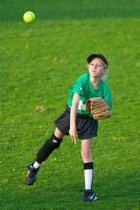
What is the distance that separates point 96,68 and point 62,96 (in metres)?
4.88

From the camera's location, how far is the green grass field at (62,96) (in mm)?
7371

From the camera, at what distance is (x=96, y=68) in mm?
6988

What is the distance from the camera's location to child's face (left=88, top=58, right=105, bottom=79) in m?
6.98

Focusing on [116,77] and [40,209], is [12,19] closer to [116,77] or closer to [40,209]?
[116,77]

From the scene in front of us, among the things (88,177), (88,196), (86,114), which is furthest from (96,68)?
(88,196)

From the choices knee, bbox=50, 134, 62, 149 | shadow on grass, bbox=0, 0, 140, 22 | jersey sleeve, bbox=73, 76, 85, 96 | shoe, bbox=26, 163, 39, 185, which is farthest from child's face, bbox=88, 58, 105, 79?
Answer: shadow on grass, bbox=0, 0, 140, 22

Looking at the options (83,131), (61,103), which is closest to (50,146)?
(83,131)

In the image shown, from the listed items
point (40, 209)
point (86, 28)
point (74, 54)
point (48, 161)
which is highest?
point (86, 28)

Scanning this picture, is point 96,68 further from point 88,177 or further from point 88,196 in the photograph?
point 88,196

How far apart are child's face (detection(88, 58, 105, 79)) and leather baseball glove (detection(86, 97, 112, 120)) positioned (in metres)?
0.27

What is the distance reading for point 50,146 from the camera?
24.7ft

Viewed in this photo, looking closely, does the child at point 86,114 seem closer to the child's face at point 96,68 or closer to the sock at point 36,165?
the child's face at point 96,68

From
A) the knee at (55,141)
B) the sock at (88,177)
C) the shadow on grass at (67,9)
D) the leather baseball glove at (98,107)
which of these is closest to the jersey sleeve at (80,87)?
the leather baseball glove at (98,107)

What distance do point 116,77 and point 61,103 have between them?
216 centimetres
